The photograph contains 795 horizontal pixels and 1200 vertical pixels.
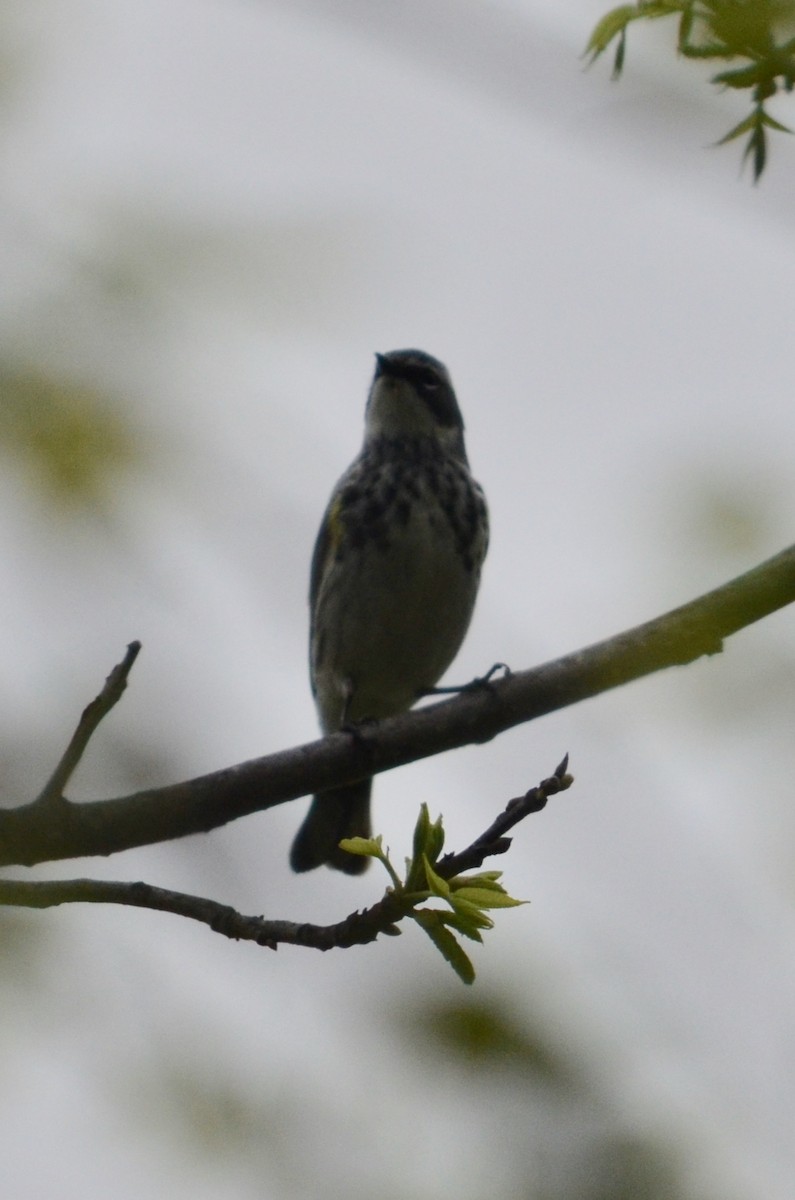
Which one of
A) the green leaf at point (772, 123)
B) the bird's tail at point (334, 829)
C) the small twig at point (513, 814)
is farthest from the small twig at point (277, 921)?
the bird's tail at point (334, 829)

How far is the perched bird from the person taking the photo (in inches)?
262

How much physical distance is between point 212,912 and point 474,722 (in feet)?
3.11

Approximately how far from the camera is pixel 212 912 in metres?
3.19

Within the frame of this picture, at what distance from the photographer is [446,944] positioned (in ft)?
8.21

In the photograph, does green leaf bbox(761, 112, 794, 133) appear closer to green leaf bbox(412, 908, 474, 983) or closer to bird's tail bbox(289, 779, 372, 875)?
green leaf bbox(412, 908, 474, 983)

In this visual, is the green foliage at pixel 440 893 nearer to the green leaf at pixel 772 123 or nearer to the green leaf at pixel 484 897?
the green leaf at pixel 484 897

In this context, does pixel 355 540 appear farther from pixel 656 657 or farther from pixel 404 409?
pixel 656 657

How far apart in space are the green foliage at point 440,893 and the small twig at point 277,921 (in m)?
0.03

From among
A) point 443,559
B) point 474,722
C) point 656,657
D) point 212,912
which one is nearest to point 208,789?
point 212,912

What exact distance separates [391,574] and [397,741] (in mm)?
2784

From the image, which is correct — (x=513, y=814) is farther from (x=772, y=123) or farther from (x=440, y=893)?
(x=772, y=123)

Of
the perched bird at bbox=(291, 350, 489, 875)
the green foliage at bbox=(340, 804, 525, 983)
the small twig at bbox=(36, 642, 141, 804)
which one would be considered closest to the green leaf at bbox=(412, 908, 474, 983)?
the green foliage at bbox=(340, 804, 525, 983)

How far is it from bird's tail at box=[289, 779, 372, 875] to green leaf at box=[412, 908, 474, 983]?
4338 millimetres

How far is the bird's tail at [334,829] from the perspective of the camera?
23.2 ft
